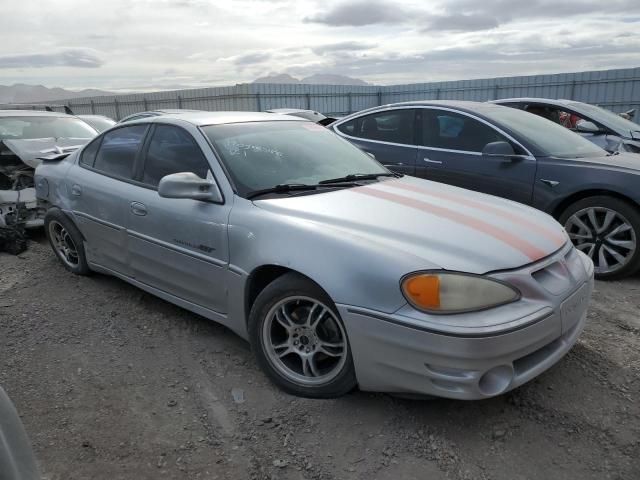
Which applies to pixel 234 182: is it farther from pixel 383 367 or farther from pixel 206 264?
pixel 383 367

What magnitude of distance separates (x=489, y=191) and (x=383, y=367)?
10.5 feet

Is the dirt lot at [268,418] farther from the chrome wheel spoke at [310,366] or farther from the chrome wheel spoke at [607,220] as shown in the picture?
the chrome wheel spoke at [607,220]

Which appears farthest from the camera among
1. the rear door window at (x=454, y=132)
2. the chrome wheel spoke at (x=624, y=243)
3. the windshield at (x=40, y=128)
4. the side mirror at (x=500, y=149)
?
the windshield at (x=40, y=128)

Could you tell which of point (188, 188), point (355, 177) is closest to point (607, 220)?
point (355, 177)

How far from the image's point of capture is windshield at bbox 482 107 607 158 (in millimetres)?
4945

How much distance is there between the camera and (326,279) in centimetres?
251

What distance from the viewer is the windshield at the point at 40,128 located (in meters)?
6.62

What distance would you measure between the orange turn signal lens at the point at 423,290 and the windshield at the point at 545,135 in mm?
3172

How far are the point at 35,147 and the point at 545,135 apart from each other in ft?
19.1

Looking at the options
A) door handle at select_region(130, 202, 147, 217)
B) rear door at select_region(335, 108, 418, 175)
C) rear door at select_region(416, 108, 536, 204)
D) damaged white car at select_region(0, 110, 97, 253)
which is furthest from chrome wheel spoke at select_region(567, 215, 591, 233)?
damaged white car at select_region(0, 110, 97, 253)

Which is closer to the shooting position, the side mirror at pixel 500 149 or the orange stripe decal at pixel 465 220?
the orange stripe decal at pixel 465 220

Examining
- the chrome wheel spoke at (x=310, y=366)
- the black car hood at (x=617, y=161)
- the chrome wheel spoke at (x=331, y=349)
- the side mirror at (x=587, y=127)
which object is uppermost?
the side mirror at (x=587, y=127)

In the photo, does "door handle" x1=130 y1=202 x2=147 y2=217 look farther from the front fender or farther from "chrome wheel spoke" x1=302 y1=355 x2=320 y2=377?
"chrome wheel spoke" x1=302 y1=355 x2=320 y2=377

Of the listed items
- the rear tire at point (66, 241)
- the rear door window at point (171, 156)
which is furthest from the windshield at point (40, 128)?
the rear door window at point (171, 156)
